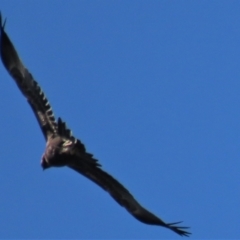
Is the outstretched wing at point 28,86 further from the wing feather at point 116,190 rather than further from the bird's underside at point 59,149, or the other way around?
the wing feather at point 116,190

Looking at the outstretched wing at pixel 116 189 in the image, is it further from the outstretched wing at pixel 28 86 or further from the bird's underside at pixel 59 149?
the outstretched wing at pixel 28 86

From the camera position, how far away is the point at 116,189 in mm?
15375

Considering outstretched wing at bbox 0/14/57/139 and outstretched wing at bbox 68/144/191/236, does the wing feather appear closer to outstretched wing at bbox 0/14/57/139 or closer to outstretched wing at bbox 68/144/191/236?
outstretched wing at bbox 68/144/191/236

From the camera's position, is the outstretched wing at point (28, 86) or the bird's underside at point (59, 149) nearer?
the bird's underside at point (59, 149)

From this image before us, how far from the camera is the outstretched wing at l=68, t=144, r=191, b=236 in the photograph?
15.1 meters

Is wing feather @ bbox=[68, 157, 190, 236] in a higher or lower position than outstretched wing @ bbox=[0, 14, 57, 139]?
lower

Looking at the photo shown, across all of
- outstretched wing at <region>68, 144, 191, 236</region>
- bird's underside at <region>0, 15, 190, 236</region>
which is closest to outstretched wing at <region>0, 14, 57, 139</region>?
bird's underside at <region>0, 15, 190, 236</region>

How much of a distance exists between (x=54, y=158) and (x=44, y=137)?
0.65 metres

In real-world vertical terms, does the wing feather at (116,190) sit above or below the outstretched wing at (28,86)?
below

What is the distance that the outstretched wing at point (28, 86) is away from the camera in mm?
14906

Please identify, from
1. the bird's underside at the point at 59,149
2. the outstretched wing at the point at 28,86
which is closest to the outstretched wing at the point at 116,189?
the bird's underside at the point at 59,149

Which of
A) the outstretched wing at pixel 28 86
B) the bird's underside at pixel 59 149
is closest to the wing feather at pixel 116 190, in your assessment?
the bird's underside at pixel 59 149

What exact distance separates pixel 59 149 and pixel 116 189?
1.85 metres

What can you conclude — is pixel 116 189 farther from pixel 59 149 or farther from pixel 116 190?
pixel 59 149
